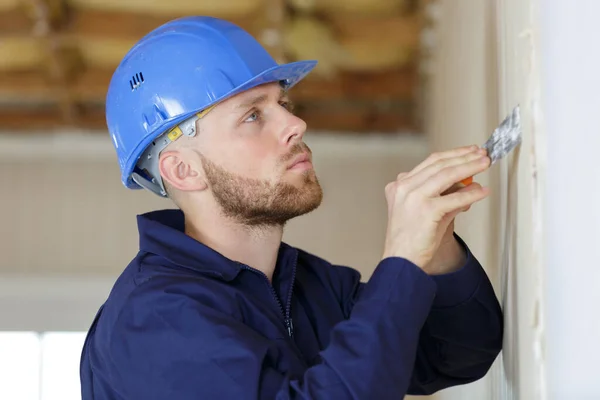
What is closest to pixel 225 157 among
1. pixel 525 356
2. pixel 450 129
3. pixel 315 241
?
pixel 525 356

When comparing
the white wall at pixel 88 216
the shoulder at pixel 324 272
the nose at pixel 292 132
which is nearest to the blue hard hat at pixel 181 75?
the nose at pixel 292 132

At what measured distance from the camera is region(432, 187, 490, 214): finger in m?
1.26

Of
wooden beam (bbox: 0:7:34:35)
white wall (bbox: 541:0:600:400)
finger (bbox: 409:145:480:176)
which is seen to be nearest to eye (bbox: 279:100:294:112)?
finger (bbox: 409:145:480:176)

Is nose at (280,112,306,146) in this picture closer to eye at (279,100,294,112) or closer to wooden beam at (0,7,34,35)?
eye at (279,100,294,112)

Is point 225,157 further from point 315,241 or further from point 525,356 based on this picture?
point 315,241

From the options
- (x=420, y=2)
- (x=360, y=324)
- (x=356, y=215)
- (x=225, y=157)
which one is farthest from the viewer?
(x=356, y=215)

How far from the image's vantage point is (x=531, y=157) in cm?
112

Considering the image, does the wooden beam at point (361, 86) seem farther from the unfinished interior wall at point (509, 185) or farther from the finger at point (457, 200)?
the finger at point (457, 200)

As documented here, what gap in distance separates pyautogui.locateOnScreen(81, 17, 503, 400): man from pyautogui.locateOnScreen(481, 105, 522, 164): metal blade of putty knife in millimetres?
28

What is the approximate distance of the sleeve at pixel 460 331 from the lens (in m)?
1.49

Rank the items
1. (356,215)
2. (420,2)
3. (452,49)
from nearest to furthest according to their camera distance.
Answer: (452,49) < (420,2) < (356,215)

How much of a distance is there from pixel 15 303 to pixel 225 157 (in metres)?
3.06

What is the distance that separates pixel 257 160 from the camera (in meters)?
1.57

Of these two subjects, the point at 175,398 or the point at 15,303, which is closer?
the point at 175,398
